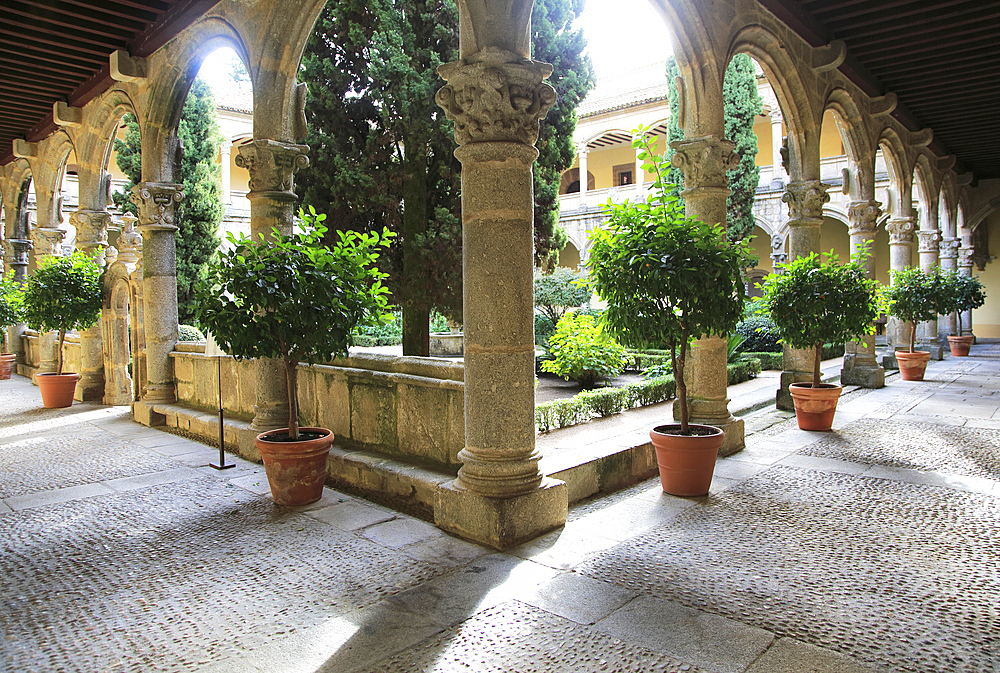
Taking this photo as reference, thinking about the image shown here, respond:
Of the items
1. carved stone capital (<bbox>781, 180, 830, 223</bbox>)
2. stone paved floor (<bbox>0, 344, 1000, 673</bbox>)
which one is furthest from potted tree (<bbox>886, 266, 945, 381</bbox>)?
stone paved floor (<bbox>0, 344, 1000, 673</bbox>)

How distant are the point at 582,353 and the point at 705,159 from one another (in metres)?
3.52

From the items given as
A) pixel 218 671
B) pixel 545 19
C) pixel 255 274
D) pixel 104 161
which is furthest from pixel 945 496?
pixel 104 161

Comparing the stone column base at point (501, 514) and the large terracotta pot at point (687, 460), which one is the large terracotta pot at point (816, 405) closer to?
the large terracotta pot at point (687, 460)

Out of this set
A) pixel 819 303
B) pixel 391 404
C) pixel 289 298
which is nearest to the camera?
pixel 289 298

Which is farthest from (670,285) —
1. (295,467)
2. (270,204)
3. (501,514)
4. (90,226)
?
(90,226)

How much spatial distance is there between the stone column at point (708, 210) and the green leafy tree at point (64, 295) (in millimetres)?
7330

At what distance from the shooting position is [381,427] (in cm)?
428

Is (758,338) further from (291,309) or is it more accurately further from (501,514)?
(291,309)

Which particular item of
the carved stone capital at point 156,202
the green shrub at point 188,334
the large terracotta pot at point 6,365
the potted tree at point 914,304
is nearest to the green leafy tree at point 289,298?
the carved stone capital at point 156,202

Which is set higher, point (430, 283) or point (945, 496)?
point (430, 283)

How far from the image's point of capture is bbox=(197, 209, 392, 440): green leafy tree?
145 inches

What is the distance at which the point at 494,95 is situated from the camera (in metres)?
3.15

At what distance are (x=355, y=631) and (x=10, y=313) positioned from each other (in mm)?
10472

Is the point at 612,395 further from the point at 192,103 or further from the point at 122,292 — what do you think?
the point at 192,103
